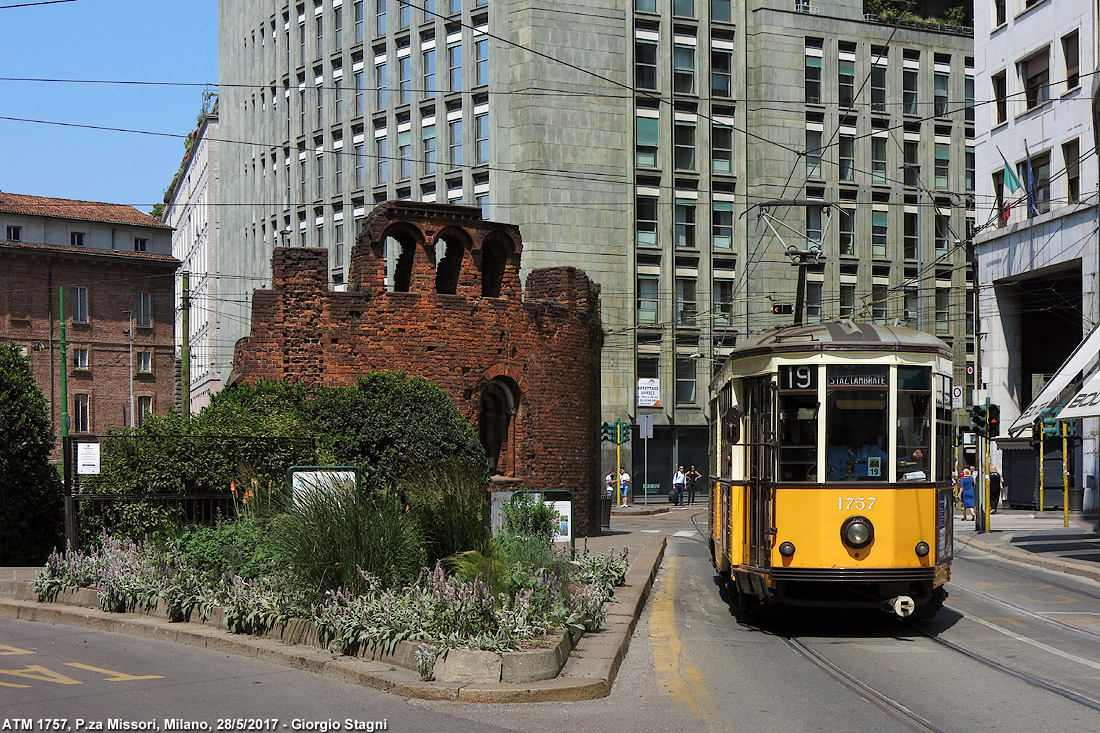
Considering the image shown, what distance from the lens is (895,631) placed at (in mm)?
13539

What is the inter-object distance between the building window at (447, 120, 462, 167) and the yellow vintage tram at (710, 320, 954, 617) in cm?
4519

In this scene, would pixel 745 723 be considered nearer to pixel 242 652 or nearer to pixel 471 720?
pixel 471 720

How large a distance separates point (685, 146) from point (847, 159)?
27.8 feet

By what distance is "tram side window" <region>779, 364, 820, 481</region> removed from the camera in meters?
12.7

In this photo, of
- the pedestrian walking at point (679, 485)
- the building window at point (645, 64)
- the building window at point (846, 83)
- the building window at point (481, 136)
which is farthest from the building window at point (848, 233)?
the building window at point (481, 136)

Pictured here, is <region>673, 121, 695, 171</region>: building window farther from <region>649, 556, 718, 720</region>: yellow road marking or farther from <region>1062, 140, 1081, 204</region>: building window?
<region>649, 556, 718, 720</region>: yellow road marking

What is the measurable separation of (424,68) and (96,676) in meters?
50.7

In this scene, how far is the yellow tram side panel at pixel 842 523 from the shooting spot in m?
12.6

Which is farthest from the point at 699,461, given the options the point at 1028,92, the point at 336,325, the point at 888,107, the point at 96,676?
the point at 96,676

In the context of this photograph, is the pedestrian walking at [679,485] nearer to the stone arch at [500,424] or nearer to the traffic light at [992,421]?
the traffic light at [992,421]

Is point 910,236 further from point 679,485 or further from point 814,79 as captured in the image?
point 679,485

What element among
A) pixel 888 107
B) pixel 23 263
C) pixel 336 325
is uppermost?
pixel 888 107

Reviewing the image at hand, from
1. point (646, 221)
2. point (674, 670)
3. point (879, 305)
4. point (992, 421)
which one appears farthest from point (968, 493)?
point (674, 670)

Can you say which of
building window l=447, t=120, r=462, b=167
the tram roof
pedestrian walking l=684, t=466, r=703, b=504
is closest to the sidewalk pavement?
the tram roof
